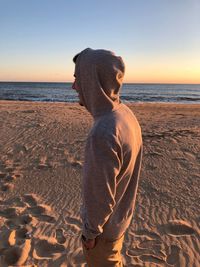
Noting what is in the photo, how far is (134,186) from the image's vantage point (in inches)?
84.0

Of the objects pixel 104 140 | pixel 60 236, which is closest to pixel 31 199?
pixel 60 236

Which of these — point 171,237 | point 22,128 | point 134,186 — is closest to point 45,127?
point 22,128

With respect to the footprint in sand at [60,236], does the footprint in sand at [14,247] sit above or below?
above

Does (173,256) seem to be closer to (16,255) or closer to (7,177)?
(16,255)

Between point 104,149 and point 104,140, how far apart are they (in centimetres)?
5

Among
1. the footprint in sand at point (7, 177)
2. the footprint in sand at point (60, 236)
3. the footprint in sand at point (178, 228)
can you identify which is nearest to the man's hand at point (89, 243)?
the footprint in sand at point (60, 236)

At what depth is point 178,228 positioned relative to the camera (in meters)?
4.32

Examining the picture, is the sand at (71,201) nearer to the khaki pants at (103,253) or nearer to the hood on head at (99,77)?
the khaki pants at (103,253)

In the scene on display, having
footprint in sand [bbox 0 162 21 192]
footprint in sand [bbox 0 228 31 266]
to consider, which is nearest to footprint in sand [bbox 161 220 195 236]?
footprint in sand [bbox 0 228 31 266]

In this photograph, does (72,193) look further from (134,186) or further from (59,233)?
(134,186)

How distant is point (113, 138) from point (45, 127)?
7448 mm

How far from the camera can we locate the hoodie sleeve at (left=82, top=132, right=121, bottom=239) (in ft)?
5.92

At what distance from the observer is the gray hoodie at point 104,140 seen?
1.82 metres

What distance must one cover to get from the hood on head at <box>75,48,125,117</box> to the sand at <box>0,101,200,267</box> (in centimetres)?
214
